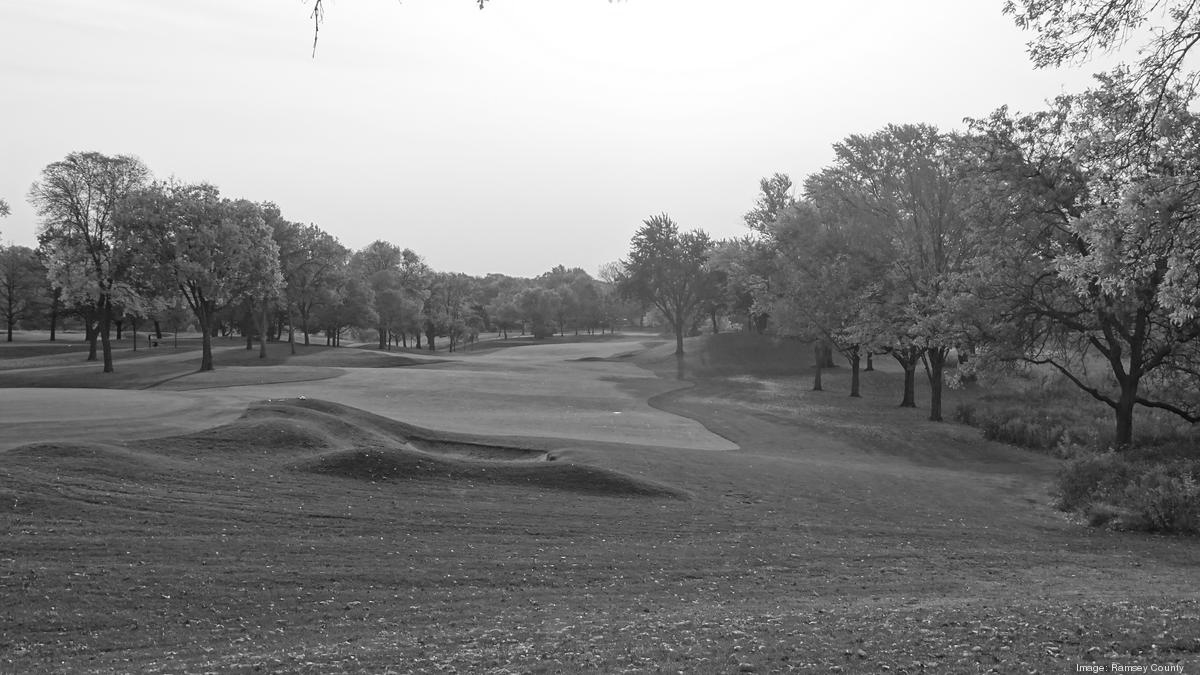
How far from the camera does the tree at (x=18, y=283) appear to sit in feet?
301

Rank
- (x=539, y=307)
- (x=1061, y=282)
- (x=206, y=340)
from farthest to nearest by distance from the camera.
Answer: (x=539, y=307) < (x=206, y=340) < (x=1061, y=282)

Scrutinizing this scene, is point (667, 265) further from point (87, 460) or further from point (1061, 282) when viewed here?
point (87, 460)

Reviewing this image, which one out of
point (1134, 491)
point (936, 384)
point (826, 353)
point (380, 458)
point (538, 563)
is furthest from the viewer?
point (826, 353)

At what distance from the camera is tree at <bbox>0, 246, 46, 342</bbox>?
91750mm

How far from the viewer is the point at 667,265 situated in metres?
82.7

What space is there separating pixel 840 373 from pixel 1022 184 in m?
37.4

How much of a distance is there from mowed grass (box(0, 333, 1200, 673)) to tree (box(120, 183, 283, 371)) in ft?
94.6

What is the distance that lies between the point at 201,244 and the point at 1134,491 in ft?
162

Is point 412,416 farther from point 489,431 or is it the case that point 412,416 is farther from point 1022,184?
point 1022,184

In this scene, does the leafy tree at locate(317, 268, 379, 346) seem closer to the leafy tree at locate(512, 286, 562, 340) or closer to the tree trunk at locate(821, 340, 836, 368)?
the leafy tree at locate(512, 286, 562, 340)

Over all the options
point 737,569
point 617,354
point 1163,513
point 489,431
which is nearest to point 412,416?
point 489,431

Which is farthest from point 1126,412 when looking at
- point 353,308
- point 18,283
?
point 18,283

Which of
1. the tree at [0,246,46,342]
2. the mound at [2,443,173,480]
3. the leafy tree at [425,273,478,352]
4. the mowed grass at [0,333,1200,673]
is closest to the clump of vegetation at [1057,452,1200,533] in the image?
the mowed grass at [0,333,1200,673]

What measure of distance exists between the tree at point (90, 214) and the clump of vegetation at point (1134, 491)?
50.9 m
